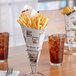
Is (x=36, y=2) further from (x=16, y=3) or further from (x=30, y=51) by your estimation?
(x=30, y=51)

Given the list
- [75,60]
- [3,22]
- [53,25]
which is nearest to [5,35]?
[75,60]

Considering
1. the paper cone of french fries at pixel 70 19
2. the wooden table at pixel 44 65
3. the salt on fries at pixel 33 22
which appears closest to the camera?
the salt on fries at pixel 33 22

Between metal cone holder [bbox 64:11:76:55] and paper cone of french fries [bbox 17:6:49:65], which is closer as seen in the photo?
paper cone of french fries [bbox 17:6:49:65]

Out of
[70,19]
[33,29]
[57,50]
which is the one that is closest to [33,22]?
A: [33,29]

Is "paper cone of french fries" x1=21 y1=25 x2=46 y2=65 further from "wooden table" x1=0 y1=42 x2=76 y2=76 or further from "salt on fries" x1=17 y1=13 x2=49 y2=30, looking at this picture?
"wooden table" x1=0 y1=42 x2=76 y2=76

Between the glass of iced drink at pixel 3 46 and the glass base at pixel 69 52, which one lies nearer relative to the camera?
the glass of iced drink at pixel 3 46

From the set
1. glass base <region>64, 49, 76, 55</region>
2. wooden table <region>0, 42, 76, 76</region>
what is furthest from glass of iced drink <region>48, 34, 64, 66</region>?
glass base <region>64, 49, 76, 55</region>

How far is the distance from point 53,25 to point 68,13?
1.02 m

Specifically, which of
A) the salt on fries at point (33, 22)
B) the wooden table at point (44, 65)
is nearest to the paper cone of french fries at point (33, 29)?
the salt on fries at point (33, 22)

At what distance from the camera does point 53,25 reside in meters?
2.53

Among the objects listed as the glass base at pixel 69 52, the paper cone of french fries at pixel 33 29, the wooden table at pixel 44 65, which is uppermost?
the paper cone of french fries at pixel 33 29

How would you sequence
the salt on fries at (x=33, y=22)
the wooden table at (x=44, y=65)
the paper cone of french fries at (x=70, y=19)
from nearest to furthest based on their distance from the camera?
the salt on fries at (x=33, y=22) < the wooden table at (x=44, y=65) < the paper cone of french fries at (x=70, y=19)

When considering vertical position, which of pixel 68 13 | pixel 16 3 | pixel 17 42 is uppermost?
pixel 16 3

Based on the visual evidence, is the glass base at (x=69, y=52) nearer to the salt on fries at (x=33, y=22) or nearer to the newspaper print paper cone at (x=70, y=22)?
the newspaper print paper cone at (x=70, y=22)
